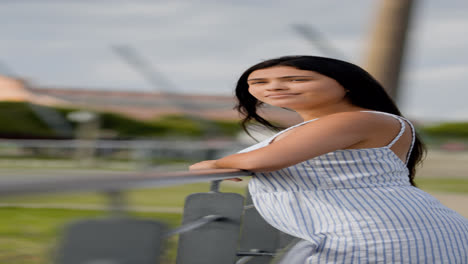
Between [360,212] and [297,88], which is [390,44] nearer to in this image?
[297,88]

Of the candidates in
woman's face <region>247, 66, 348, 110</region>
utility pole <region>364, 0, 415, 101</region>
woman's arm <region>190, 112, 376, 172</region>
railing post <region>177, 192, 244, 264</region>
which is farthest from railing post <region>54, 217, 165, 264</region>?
utility pole <region>364, 0, 415, 101</region>

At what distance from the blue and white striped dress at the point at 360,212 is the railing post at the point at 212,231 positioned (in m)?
0.19

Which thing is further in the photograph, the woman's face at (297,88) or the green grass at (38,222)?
the woman's face at (297,88)

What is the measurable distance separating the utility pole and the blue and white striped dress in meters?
4.75

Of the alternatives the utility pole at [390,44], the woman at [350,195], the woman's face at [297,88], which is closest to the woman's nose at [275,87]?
the woman's face at [297,88]

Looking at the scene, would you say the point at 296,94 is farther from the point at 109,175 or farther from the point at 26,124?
the point at 26,124

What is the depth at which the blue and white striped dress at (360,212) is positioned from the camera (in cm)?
165

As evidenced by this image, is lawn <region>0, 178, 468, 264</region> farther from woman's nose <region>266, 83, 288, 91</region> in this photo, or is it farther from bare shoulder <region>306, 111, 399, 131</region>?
woman's nose <region>266, 83, 288, 91</region>

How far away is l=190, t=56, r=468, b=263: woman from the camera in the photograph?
5.42ft

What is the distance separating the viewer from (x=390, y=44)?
253 inches

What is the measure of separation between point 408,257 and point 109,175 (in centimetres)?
91

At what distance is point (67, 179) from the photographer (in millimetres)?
917

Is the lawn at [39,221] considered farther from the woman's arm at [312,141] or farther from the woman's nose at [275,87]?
the woman's nose at [275,87]

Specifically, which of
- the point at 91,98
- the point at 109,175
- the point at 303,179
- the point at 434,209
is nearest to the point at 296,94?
the point at 303,179
